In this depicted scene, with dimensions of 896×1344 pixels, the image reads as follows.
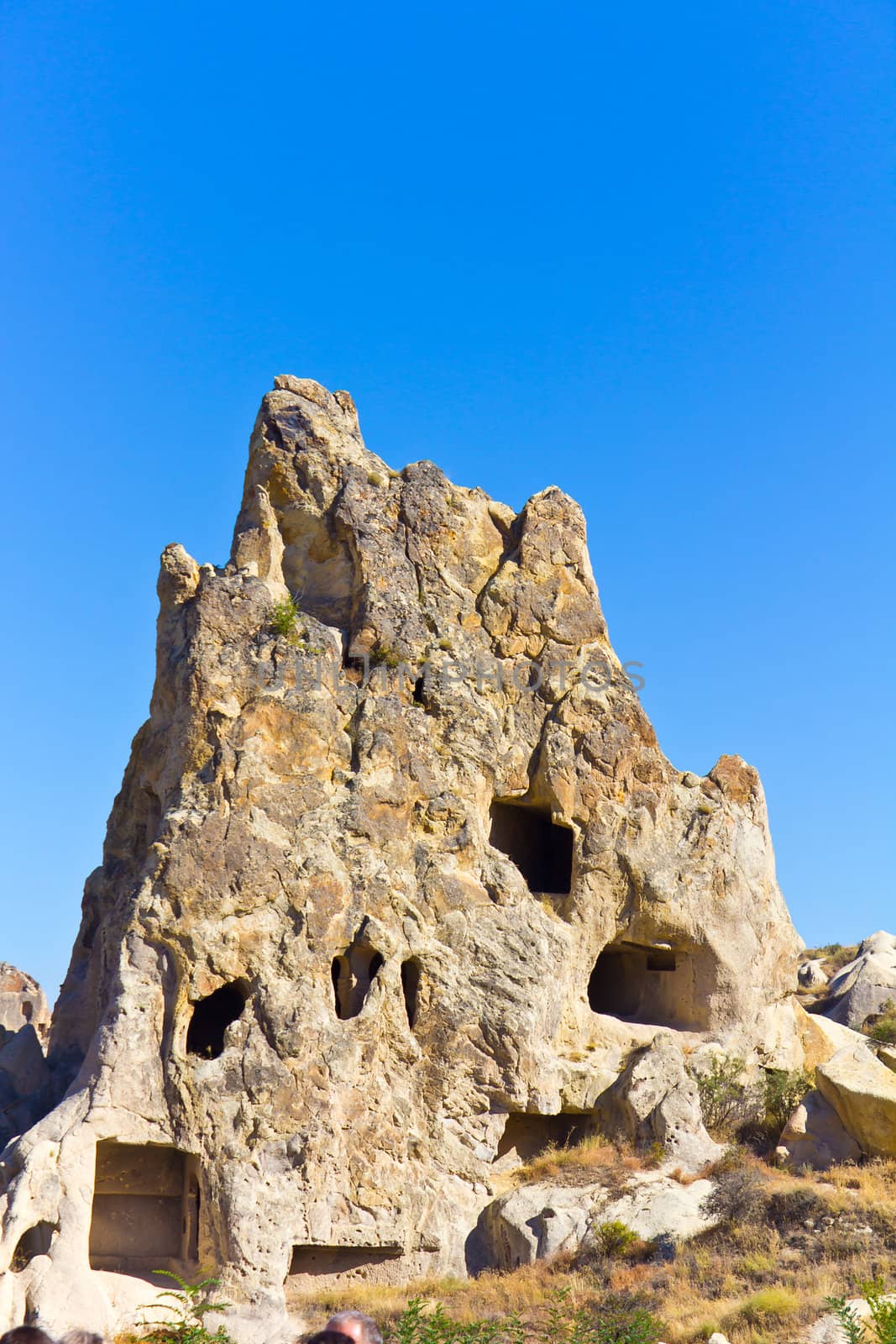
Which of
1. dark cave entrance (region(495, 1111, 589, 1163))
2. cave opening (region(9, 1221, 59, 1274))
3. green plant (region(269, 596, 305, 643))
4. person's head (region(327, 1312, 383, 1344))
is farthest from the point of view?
green plant (region(269, 596, 305, 643))

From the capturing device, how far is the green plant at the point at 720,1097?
2277cm

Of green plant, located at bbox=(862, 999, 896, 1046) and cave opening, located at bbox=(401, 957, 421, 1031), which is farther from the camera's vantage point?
green plant, located at bbox=(862, 999, 896, 1046)

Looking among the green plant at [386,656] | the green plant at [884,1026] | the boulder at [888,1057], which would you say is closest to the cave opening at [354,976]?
the green plant at [386,656]

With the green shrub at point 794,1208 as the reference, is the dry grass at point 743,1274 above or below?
below

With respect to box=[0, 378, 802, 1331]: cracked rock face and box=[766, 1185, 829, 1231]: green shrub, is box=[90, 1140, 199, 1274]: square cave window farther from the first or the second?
box=[766, 1185, 829, 1231]: green shrub

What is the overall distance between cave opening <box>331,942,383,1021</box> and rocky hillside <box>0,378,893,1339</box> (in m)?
0.06

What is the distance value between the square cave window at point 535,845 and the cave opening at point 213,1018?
251 inches

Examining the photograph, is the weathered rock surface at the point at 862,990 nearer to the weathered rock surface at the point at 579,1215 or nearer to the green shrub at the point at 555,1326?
the weathered rock surface at the point at 579,1215

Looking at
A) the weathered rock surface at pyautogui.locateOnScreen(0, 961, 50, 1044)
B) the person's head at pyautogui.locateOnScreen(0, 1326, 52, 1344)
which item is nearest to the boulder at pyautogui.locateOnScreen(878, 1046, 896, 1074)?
the person's head at pyautogui.locateOnScreen(0, 1326, 52, 1344)

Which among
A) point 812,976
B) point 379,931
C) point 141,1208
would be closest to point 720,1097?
point 379,931

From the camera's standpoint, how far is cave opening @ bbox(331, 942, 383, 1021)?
21.3 m

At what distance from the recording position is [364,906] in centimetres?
2159

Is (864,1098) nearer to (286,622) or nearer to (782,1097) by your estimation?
(782,1097)

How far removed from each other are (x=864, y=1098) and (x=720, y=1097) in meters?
3.00
